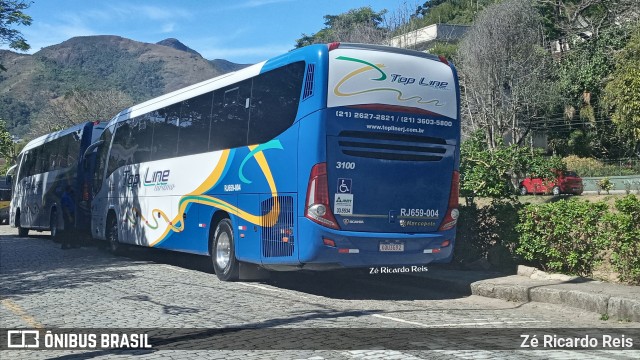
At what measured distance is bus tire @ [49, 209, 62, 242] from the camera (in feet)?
74.2

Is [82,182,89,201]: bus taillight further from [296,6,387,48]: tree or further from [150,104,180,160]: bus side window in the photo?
[296,6,387,48]: tree

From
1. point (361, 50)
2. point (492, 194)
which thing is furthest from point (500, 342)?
point (492, 194)

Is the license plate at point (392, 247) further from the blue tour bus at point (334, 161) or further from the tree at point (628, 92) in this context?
the tree at point (628, 92)

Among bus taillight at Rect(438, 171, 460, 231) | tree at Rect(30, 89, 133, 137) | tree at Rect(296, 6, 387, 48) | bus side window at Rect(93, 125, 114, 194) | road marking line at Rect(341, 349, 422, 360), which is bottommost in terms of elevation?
road marking line at Rect(341, 349, 422, 360)

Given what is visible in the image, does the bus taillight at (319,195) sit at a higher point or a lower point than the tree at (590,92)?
lower

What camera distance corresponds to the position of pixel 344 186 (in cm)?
1013

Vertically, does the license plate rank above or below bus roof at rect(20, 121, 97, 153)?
below

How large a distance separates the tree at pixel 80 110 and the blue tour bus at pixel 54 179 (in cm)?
3495

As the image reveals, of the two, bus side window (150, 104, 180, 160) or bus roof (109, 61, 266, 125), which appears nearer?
bus roof (109, 61, 266, 125)

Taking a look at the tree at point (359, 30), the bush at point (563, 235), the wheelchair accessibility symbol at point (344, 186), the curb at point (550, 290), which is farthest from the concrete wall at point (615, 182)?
the wheelchair accessibility symbol at point (344, 186)

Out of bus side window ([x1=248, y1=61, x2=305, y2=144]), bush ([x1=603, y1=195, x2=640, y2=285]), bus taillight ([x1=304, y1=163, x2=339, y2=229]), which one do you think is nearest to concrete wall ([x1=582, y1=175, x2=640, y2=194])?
bush ([x1=603, y1=195, x2=640, y2=285])

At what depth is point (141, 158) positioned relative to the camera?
16.7 m

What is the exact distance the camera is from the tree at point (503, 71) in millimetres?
41844

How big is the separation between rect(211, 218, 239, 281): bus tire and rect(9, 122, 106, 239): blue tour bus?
912 centimetres
